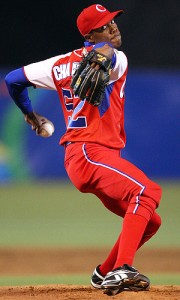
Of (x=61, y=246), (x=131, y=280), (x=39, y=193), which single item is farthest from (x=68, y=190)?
(x=131, y=280)

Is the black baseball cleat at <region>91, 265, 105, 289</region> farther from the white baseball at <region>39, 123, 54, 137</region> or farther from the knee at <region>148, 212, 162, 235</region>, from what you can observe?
the white baseball at <region>39, 123, 54, 137</region>

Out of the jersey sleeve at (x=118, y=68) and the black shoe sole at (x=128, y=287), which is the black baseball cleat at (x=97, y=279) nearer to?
the black shoe sole at (x=128, y=287)

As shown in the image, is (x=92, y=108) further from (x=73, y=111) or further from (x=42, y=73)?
(x=42, y=73)

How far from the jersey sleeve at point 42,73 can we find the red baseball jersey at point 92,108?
0.03 meters

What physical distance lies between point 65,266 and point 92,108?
9.54 feet

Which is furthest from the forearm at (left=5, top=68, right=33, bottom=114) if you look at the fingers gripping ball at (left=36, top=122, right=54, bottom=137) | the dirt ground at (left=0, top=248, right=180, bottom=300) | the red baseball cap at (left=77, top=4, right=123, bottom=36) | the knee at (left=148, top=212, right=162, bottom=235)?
the dirt ground at (left=0, top=248, right=180, bottom=300)

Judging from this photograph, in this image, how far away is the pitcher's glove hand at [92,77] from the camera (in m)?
5.12

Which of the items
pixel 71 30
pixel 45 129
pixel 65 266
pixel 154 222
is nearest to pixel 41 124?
pixel 45 129

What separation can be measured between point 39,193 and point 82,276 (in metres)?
5.37

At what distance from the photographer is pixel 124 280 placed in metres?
4.97

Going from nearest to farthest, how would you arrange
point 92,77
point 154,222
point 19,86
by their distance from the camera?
point 92,77
point 154,222
point 19,86

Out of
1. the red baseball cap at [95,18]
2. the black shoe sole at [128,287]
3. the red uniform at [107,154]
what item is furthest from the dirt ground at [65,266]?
the red baseball cap at [95,18]

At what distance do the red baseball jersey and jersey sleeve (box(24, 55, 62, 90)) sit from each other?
29mm

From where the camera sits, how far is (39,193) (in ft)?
41.7
